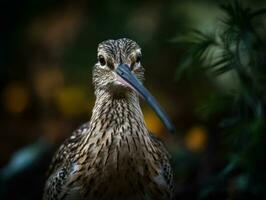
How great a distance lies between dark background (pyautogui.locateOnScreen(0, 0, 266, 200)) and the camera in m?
9.42

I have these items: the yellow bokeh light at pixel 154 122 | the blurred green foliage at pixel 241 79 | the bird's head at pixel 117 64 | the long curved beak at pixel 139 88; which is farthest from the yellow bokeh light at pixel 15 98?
the long curved beak at pixel 139 88

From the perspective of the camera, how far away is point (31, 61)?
447 inches

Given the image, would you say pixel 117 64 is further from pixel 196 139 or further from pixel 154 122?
pixel 154 122

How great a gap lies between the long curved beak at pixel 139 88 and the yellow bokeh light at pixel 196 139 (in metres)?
3.19

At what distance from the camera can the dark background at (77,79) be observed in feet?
30.9

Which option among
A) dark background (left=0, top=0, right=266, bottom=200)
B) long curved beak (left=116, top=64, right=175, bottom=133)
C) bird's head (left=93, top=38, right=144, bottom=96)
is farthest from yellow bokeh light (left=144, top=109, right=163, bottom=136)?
long curved beak (left=116, top=64, right=175, bottom=133)

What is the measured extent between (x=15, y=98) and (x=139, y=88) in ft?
17.3

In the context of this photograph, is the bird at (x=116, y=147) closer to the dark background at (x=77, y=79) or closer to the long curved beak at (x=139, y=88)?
Result: the long curved beak at (x=139, y=88)

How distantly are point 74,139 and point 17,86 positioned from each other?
4.01 metres

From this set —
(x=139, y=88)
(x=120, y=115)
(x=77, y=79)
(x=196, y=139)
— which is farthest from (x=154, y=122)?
(x=139, y=88)

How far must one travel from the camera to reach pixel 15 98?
1130 cm

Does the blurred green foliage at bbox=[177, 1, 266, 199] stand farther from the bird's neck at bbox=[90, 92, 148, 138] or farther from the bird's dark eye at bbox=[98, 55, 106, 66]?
the bird's dark eye at bbox=[98, 55, 106, 66]

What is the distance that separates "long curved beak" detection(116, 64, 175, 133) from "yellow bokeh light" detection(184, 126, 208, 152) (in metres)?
3.19

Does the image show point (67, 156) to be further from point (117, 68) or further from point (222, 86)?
point (222, 86)
